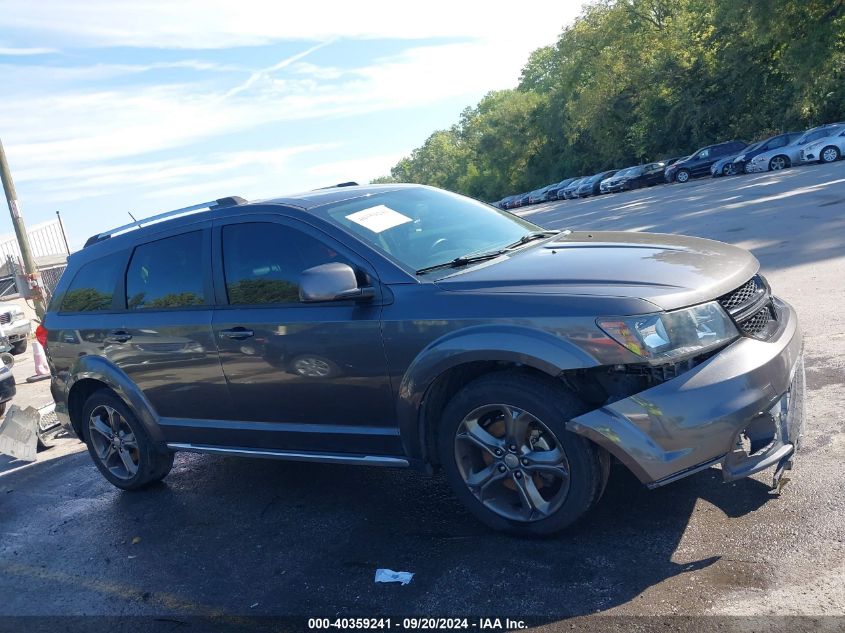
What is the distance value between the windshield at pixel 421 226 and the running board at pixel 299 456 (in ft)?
3.43

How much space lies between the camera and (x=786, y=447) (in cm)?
366

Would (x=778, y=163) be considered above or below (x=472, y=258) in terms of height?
below

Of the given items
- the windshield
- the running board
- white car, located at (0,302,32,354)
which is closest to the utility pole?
white car, located at (0,302,32,354)

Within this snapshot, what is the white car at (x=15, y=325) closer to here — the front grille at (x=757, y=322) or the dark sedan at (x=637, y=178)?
the front grille at (x=757, y=322)

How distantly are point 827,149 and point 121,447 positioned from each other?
1078 inches

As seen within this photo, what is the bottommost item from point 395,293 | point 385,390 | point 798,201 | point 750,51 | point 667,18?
point 798,201

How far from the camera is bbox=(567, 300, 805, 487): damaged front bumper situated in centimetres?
345

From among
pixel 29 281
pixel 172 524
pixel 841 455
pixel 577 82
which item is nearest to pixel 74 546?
pixel 172 524

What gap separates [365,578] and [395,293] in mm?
1426

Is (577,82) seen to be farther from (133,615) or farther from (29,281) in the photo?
(133,615)

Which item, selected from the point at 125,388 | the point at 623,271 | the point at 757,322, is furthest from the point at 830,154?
the point at 125,388

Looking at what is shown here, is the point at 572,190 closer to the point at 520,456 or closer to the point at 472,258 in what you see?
the point at 472,258

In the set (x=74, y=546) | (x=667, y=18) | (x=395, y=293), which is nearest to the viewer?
(x=395, y=293)

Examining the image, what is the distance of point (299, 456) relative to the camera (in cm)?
469
